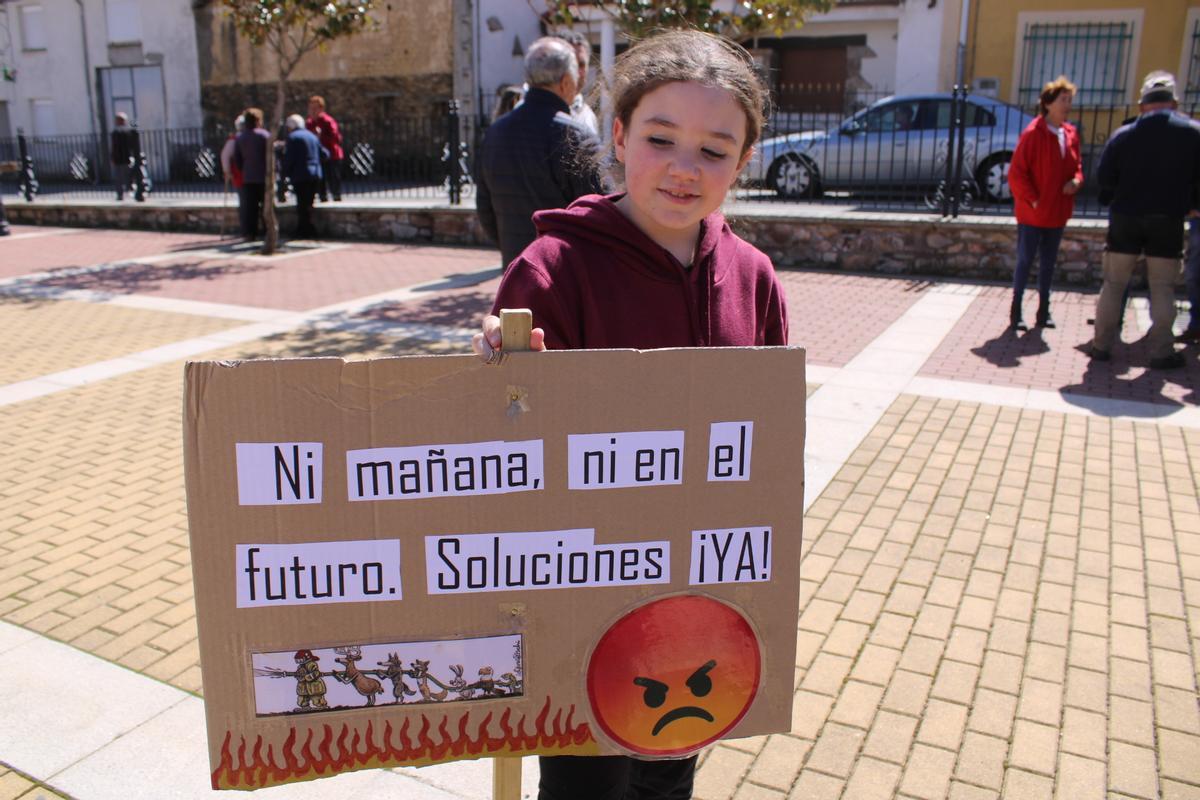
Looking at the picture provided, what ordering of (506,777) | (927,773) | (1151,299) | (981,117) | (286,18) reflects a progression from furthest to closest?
(981,117)
(286,18)
(1151,299)
(927,773)
(506,777)

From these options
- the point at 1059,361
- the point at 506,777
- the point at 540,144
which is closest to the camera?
the point at 506,777

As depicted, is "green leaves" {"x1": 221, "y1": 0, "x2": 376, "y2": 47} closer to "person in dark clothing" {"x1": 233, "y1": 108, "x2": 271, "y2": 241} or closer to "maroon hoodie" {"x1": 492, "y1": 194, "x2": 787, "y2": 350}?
"person in dark clothing" {"x1": 233, "y1": 108, "x2": 271, "y2": 241}

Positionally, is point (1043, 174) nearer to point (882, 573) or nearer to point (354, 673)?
point (882, 573)

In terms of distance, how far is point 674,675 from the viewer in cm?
155

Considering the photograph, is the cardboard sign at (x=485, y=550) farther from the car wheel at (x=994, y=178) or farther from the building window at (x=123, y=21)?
the building window at (x=123, y=21)

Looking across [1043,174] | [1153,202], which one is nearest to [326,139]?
[1043,174]

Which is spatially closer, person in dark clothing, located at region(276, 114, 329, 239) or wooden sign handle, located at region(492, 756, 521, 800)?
wooden sign handle, located at region(492, 756, 521, 800)

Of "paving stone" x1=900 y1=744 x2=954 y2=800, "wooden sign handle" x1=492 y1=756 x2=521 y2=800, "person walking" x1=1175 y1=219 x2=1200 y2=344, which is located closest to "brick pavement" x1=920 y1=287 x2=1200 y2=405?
"person walking" x1=1175 y1=219 x2=1200 y2=344

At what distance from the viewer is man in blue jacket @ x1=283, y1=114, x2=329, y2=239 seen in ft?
43.5

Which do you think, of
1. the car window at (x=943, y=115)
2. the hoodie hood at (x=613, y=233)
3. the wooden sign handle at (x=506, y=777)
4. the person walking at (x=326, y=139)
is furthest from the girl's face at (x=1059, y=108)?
the person walking at (x=326, y=139)

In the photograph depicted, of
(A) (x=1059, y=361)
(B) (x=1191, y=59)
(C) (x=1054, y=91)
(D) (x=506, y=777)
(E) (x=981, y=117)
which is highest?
(B) (x=1191, y=59)

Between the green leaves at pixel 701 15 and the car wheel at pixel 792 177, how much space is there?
192 inches

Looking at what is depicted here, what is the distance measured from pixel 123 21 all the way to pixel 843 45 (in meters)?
17.7

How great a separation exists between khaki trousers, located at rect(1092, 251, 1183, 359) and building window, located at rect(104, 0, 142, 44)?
24269mm
